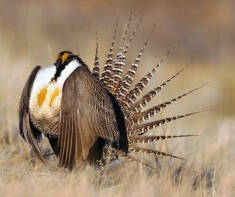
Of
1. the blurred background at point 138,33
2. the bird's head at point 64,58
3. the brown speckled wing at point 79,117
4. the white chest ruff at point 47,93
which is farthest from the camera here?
the blurred background at point 138,33

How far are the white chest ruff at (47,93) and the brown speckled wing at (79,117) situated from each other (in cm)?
10

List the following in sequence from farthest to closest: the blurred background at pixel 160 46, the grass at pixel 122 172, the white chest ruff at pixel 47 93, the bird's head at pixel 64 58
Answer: the blurred background at pixel 160 46
the bird's head at pixel 64 58
the white chest ruff at pixel 47 93
the grass at pixel 122 172

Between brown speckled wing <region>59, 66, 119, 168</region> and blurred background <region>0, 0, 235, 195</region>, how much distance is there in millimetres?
989

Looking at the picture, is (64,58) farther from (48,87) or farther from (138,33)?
(138,33)

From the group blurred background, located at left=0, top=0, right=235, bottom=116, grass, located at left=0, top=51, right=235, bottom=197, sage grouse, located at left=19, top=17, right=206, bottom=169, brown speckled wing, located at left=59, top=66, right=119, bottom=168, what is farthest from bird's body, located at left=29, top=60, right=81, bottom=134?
blurred background, located at left=0, top=0, right=235, bottom=116

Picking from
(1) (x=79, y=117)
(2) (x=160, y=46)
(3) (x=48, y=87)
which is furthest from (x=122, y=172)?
(2) (x=160, y=46)

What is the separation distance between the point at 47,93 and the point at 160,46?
11658 mm

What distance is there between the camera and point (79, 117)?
19.7 feet

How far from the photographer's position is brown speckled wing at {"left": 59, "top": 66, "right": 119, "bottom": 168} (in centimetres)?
598

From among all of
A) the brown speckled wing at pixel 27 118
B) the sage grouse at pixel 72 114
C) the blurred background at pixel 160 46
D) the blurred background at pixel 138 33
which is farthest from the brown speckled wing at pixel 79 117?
the blurred background at pixel 138 33

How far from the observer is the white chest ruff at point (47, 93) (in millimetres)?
6082

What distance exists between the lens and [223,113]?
501 inches

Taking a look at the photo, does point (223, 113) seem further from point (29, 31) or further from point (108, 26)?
point (108, 26)

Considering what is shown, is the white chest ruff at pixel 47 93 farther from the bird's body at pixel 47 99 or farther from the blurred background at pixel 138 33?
the blurred background at pixel 138 33
